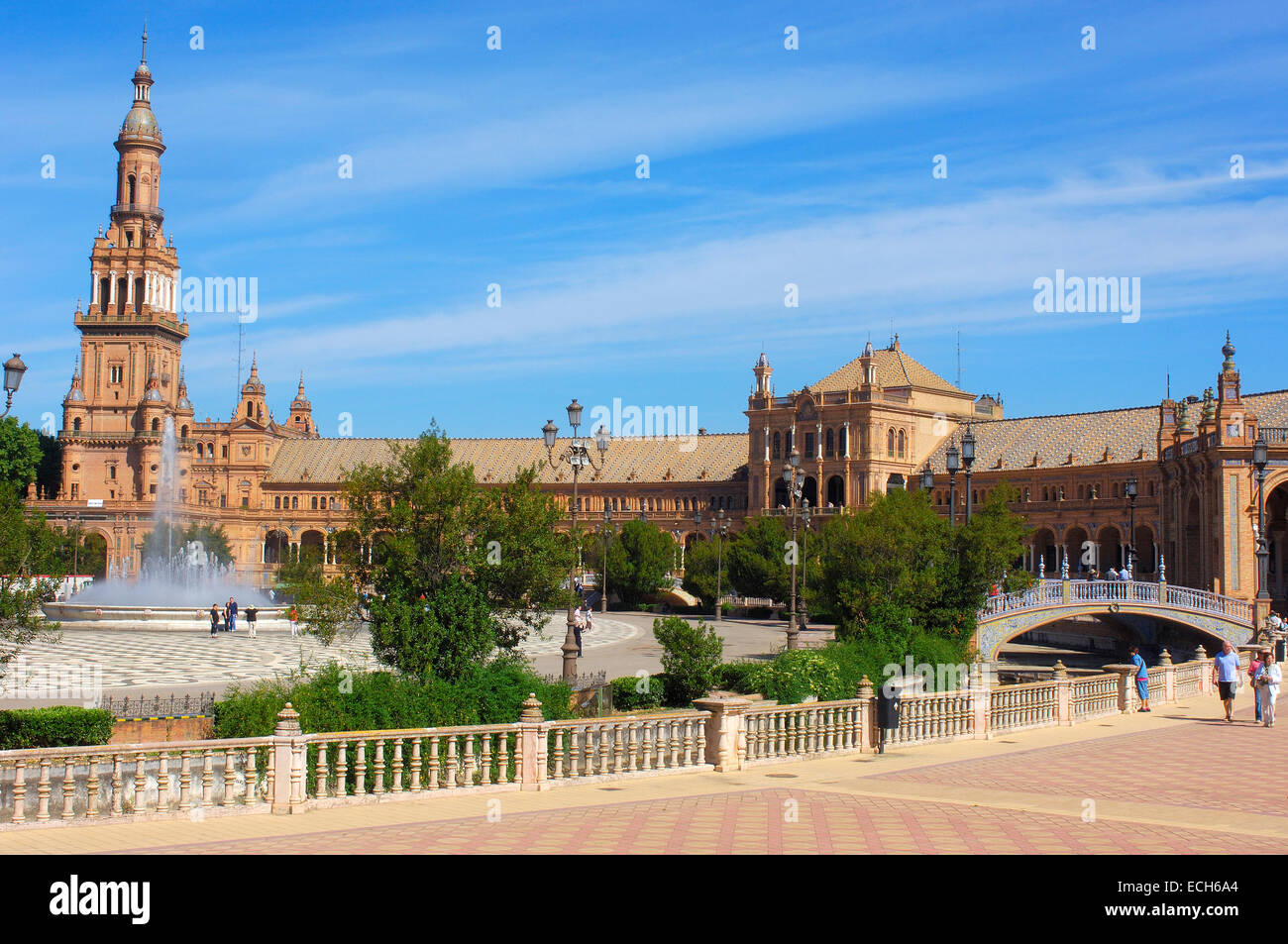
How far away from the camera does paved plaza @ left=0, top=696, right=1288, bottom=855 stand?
13.5 metres

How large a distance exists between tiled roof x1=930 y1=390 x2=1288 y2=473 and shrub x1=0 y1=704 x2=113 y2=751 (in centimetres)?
7857

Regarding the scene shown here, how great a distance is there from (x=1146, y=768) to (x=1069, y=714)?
7.62m

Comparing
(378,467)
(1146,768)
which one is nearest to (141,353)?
(378,467)

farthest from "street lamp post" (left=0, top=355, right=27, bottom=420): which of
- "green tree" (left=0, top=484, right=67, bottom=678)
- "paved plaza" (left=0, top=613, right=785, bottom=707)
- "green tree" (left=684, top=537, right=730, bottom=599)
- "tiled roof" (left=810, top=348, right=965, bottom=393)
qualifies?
"tiled roof" (left=810, top=348, right=965, bottom=393)

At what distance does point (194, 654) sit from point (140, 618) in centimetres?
1479

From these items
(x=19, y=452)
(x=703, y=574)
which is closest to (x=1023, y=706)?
(x=703, y=574)

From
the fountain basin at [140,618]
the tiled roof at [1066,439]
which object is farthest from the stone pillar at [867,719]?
the tiled roof at [1066,439]

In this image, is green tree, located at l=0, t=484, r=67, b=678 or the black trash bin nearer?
the black trash bin

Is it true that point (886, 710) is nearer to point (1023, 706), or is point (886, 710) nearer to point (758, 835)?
point (1023, 706)

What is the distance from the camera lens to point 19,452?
125812mm

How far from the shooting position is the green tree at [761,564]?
76125mm

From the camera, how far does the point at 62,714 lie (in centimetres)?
2327

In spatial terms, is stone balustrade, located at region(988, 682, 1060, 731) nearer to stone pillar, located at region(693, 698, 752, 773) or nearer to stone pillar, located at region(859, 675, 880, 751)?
stone pillar, located at region(859, 675, 880, 751)

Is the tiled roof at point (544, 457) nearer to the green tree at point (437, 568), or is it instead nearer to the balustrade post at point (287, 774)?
the green tree at point (437, 568)
